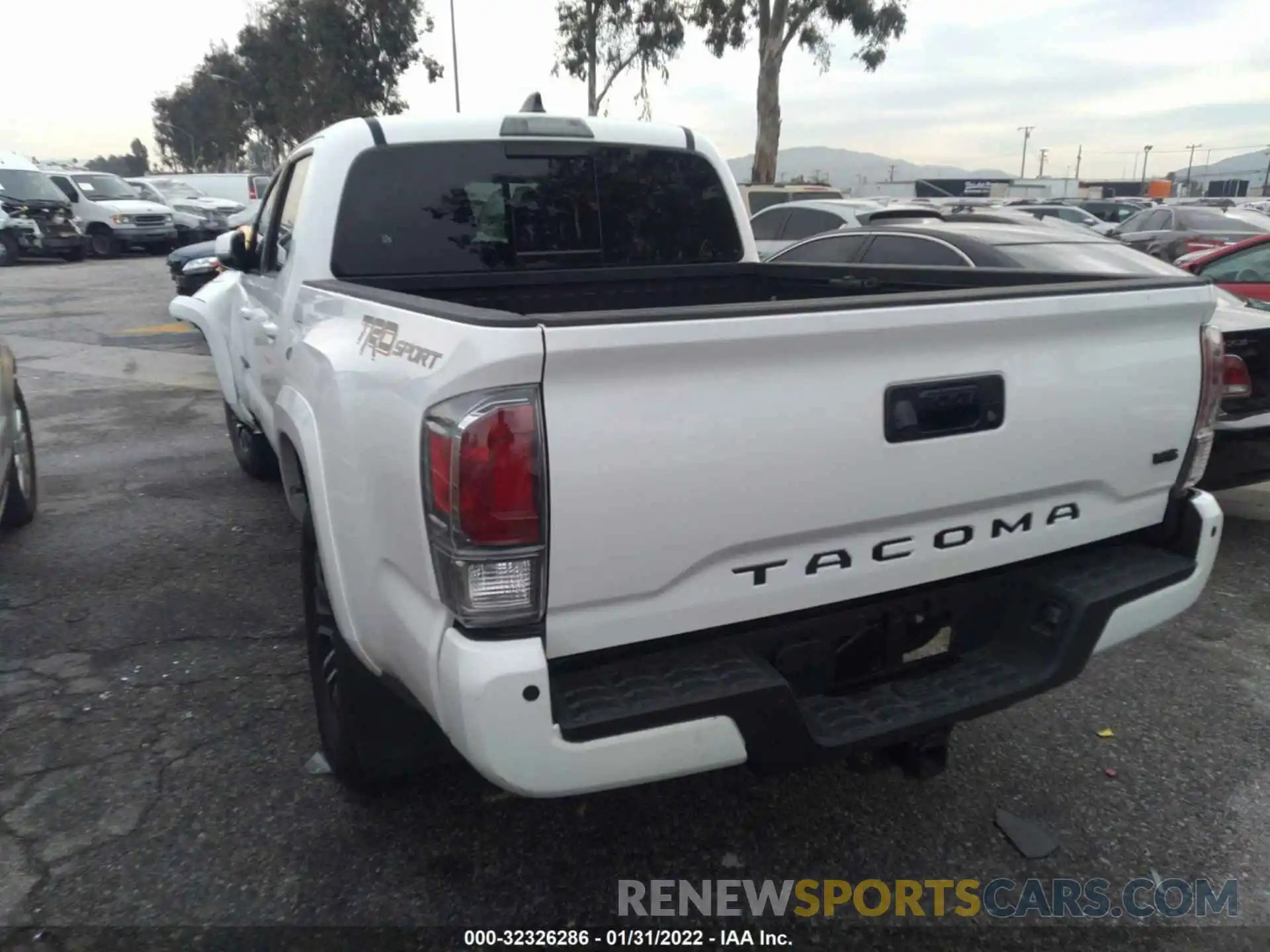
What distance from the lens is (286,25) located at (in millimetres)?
41000


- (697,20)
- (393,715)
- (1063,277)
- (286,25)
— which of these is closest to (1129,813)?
(1063,277)

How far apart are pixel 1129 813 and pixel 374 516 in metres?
2.46

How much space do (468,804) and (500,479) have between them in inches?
60.9

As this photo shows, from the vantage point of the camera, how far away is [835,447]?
2.19m

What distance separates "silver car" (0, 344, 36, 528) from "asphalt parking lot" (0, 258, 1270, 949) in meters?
0.69

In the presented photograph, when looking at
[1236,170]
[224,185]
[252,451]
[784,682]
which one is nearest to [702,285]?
[784,682]

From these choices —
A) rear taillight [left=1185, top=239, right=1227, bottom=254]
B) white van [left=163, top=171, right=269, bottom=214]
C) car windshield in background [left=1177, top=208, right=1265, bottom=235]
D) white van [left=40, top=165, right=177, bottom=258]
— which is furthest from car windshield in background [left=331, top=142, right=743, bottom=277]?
white van [left=163, top=171, right=269, bottom=214]

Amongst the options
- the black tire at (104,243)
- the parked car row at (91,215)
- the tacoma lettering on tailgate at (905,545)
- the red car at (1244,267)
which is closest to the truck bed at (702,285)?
the tacoma lettering on tailgate at (905,545)

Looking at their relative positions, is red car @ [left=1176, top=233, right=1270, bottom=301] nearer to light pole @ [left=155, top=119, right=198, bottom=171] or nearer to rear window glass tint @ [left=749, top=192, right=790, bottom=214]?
rear window glass tint @ [left=749, top=192, right=790, bottom=214]

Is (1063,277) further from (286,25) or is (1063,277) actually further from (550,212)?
(286,25)

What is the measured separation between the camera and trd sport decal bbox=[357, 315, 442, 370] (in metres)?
2.06

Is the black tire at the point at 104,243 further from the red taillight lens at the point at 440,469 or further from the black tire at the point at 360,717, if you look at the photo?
the red taillight lens at the point at 440,469

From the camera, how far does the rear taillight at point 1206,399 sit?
8.97ft

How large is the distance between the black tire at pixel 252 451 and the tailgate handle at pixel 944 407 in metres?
4.59
